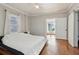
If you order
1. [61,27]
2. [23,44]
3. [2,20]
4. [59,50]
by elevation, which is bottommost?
[59,50]

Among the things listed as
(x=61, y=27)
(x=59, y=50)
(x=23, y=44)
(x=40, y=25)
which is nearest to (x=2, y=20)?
(x=23, y=44)

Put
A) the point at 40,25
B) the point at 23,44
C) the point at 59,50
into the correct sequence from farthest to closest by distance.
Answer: the point at 40,25 → the point at 59,50 → the point at 23,44

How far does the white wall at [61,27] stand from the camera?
591 centimetres

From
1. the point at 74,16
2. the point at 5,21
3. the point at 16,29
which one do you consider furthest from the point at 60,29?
the point at 5,21

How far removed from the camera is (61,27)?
6.11 metres

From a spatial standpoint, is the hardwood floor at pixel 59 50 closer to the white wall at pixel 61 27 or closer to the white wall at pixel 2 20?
the white wall at pixel 2 20

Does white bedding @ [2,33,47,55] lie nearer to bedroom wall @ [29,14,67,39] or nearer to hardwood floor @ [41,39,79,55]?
hardwood floor @ [41,39,79,55]

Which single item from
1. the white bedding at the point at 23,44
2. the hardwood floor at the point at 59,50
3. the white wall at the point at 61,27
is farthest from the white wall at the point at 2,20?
the white wall at the point at 61,27

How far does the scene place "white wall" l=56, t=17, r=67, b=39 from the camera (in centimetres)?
591

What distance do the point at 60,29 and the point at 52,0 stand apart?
5654mm

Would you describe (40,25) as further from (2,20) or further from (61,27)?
(2,20)

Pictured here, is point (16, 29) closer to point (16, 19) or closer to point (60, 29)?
point (16, 19)

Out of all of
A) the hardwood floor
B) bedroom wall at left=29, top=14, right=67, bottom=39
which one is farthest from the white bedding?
bedroom wall at left=29, top=14, right=67, bottom=39
